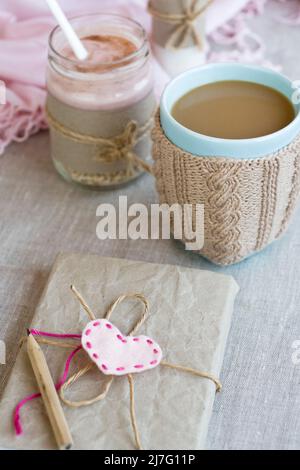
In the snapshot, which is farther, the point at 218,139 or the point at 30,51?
the point at 30,51

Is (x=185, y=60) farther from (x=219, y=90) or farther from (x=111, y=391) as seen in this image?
(x=111, y=391)

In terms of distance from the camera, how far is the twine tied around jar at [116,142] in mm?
789

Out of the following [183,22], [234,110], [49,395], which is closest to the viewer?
[49,395]

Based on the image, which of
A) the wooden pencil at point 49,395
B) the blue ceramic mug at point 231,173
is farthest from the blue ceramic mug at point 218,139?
the wooden pencil at point 49,395

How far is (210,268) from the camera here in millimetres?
744

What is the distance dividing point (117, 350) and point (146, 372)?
3 centimetres

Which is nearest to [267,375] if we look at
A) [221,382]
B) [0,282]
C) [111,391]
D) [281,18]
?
[221,382]

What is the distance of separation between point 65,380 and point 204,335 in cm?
Answer: 13

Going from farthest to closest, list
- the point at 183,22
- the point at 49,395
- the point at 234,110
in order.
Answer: the point at 183,22, the point at 234,110, the point at 49,395

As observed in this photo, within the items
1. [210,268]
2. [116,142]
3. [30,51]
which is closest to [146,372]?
[210,268]

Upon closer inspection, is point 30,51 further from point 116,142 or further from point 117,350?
point 117,350

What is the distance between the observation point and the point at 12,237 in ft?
2.56

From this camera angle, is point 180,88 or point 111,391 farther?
point 180,88

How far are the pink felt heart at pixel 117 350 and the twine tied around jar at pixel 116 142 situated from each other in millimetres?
227
